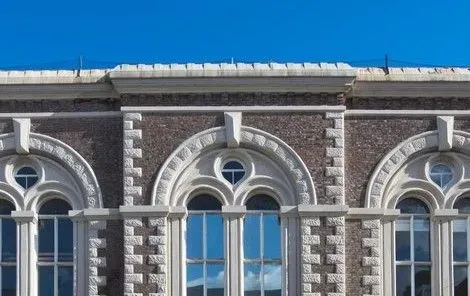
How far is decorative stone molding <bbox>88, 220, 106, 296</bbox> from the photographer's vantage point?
85.1 ft

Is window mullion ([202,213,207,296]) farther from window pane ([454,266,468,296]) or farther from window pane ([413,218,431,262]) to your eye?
window pane ([454,266,468,296])

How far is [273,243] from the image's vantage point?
85.8ft

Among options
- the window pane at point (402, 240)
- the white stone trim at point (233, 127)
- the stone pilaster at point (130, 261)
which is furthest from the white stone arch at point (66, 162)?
the window pane at point (402, 240)

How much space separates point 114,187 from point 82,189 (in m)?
0.68

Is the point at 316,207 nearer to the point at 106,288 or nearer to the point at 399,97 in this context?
the point at 399,97

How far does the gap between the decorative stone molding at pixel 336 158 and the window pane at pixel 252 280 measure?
216 centimetres

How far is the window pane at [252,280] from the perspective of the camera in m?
26.0

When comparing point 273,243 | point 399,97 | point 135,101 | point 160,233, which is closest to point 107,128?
point 135,101

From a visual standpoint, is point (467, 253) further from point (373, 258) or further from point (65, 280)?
point (65, 280)

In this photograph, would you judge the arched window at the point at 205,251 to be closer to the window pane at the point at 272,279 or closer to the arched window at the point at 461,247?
the window pane at the point at 272,279

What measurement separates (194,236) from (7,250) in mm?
4017

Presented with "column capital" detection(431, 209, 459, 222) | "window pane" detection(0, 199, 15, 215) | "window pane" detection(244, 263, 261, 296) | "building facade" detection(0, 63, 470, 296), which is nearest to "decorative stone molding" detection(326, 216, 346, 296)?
"building facade" detection(0, 63, 470, 296)

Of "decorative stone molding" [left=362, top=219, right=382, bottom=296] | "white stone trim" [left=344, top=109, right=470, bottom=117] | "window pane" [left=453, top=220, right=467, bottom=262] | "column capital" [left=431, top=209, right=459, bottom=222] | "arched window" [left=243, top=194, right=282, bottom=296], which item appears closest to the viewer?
"decorative stone molding" [left=362, top=219, right=382, bottom=296]

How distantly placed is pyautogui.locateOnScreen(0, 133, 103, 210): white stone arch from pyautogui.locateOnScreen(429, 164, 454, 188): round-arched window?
7.11 m
